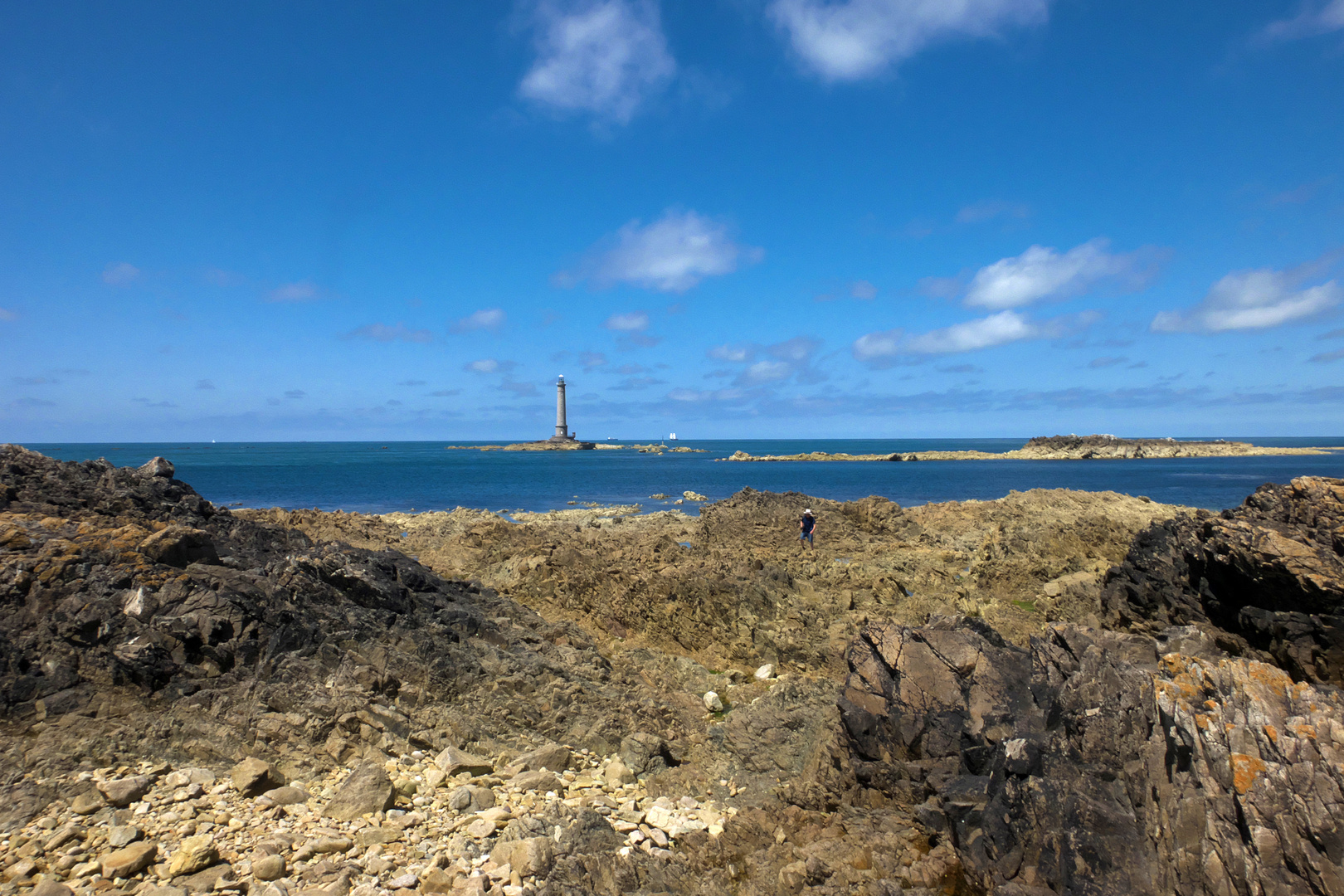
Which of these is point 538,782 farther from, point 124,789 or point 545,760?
point 124,789

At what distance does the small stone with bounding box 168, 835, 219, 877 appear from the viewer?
552 centimetres

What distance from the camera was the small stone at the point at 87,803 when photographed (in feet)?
19.8

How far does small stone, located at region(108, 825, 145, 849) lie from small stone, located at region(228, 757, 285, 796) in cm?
88

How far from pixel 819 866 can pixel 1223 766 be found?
10.4 feet

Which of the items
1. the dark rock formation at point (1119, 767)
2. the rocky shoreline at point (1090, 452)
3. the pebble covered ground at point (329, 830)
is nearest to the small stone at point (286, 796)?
the pebble covered ground at point (329, 830)

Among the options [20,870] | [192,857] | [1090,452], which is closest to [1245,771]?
[192,857]

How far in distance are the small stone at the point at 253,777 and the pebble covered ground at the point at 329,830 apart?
0.04 feet

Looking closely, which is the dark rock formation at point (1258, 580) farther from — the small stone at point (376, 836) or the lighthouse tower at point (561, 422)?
the lighthouse tower at point (561, 422)

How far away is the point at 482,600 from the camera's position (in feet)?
47.1

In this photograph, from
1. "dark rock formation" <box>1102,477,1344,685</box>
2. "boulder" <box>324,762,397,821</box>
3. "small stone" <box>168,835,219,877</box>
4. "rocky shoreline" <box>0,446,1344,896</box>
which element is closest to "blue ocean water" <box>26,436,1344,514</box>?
"dark rock formation" <box>1102,477,1344,685</box>

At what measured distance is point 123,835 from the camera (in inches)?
227

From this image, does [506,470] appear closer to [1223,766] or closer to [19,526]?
[19,526]

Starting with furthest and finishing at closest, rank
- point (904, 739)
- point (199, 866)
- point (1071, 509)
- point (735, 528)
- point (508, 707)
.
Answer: point (1071, 509) → point (735, 528) → point (508, 707) → point (904, 739) → point (199, 866)

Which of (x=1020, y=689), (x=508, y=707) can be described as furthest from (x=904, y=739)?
(x=508, y=707)
